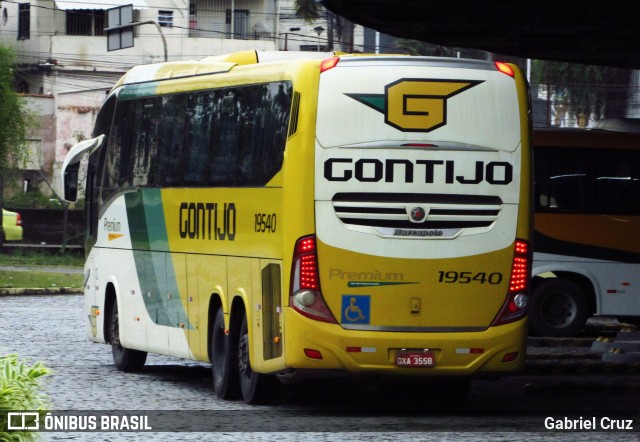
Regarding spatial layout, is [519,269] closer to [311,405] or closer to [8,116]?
[311,405]

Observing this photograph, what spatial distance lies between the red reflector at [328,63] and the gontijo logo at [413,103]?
334mm

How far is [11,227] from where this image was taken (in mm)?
48906

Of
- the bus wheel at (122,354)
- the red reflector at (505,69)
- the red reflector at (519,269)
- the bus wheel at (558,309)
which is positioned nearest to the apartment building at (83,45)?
the bus wheel at (558,309)

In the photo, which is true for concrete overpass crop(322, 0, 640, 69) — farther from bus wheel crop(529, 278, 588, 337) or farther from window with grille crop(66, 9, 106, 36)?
window with grille crop(66, 9, 106, 36)

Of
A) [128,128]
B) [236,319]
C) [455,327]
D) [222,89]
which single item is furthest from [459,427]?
[128,128]

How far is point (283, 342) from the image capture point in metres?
13.7

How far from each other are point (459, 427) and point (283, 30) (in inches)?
2423

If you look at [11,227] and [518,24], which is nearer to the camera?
[518,24]

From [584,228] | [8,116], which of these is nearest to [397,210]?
[584,228]

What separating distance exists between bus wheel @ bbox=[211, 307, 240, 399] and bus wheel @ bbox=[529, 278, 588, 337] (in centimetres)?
992

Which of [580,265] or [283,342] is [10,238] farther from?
[283,342]

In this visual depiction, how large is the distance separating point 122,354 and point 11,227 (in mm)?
30815

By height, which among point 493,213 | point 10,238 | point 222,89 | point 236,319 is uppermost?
point 222,89

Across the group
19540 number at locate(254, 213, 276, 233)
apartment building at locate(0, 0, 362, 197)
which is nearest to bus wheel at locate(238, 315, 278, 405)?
19540 number at locate(254, 213, 276, 233)
